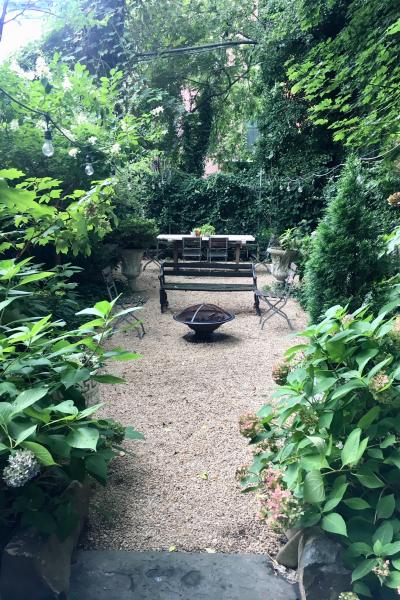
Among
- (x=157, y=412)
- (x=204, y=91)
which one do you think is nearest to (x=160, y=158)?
(x=204, y=91)

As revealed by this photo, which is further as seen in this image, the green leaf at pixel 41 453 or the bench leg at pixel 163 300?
the bench leg at pixel 163 300

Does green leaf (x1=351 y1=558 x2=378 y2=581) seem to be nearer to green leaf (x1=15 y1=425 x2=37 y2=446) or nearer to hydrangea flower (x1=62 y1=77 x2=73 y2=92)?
green leaf (x1=15 y1=425 x2=37 y2=446)

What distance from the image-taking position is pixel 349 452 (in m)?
1.53

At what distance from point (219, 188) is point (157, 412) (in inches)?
399

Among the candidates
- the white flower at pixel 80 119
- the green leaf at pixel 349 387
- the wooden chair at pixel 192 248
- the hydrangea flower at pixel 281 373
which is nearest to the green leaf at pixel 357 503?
the green leaf at pixel 349 387

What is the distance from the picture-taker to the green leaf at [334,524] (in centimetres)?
155

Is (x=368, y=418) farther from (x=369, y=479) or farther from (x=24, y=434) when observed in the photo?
(x=24, y=434)

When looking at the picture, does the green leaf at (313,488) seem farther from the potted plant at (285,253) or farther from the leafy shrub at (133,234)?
the potted plant at (285,253)

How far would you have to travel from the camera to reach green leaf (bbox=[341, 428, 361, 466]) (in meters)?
1.49

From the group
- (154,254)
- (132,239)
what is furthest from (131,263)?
(154,254)

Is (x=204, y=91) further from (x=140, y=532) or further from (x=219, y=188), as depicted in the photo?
(x=140, y=532)

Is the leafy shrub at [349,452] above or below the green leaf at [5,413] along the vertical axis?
below

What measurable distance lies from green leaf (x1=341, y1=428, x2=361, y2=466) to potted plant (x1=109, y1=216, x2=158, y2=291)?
722cm

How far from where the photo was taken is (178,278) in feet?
34.8
